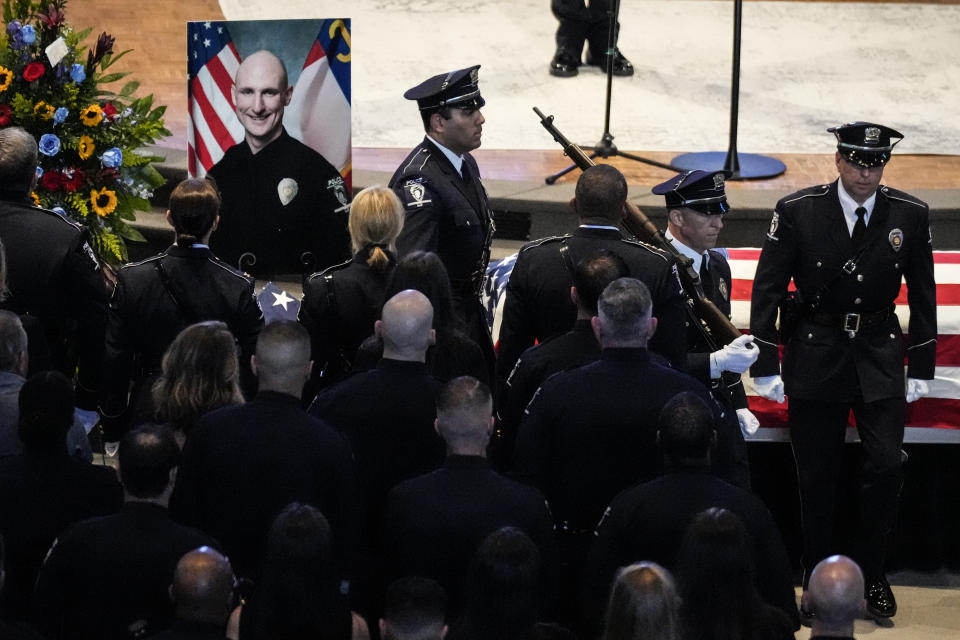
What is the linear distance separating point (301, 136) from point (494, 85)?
13.8 ft

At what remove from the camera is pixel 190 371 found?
4.16 m

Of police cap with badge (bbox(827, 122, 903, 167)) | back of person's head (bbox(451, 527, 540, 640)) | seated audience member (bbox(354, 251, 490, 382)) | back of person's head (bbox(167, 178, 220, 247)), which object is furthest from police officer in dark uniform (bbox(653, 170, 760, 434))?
back of person's head (bbox(451, 527, 540, 640))

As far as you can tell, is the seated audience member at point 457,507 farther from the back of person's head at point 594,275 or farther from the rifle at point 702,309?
the rifle at point 702,309

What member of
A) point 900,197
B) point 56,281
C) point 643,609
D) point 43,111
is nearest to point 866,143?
point 900,197

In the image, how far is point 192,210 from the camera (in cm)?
486

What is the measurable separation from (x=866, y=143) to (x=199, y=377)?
2500 mm

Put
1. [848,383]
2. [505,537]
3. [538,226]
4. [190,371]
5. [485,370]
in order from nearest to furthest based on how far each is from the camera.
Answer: [505,537]
[190,371]
[485,370]
[848,383]
[538,226]

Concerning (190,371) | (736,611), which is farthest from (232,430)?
(736,611)

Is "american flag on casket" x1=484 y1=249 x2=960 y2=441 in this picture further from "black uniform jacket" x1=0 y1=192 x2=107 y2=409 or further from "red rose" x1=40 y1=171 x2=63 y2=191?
"red rose" x1=40 y1=171 x2=63 y2=191

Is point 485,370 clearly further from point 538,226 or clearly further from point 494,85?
point 494,85

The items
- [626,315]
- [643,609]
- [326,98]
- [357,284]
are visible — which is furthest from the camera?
[326,98]

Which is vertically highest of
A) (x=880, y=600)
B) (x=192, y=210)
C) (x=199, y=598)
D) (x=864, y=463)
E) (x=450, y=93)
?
(x=450, y=93)

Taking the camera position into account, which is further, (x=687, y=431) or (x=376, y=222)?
(x=376, y=222)

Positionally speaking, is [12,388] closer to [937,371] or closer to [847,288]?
[847,288]
